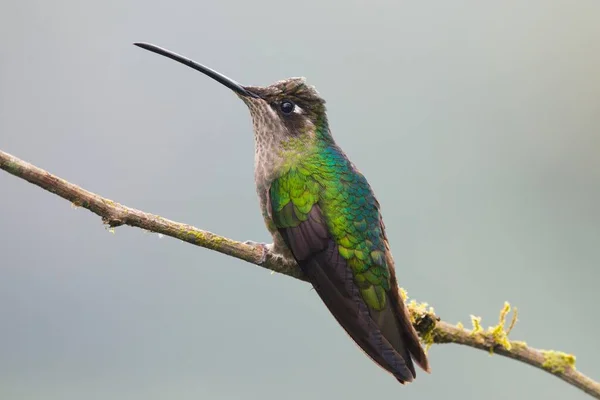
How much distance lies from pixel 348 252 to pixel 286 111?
76 cm

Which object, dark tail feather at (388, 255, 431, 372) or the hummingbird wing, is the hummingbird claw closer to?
the hummingbird wing

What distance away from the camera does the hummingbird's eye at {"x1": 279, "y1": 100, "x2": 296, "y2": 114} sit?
3252mm

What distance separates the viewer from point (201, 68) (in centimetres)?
281

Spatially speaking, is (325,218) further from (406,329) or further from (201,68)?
(201,68)

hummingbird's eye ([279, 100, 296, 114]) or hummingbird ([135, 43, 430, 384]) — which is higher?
hummingbird's eye ([279, 100, 296, 114])

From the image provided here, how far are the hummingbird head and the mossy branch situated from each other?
56cm

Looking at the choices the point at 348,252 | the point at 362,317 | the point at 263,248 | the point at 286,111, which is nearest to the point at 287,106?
the point at 286,111

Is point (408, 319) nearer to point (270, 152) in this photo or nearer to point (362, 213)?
point (362, 213)

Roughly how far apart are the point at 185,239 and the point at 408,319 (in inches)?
36.0

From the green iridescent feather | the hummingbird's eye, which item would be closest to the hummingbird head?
the hummingbird's eye

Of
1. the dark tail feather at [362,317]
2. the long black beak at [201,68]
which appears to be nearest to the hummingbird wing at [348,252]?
the dark tail feather at [362,317]

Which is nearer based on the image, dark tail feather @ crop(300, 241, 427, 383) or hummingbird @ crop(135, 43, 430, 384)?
dark tail feather @ crop(300, 241, 427, 383)

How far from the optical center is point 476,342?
3.23 meters

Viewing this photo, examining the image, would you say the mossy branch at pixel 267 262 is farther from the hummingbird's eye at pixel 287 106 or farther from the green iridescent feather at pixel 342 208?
the hummingbird's eye at pixel 287 106
